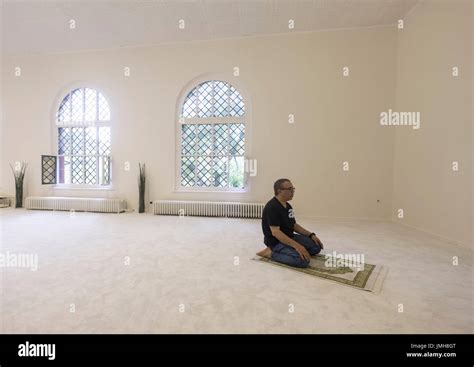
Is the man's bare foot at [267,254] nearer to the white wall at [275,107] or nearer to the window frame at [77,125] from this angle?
the white wall at [275,107]

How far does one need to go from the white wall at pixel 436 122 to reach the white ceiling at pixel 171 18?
30.4 inches

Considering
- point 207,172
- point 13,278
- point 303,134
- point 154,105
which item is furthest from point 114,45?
point 13,278

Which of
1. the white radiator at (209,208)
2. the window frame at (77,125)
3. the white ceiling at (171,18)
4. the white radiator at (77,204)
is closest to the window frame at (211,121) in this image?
the white radiator at (209,208)


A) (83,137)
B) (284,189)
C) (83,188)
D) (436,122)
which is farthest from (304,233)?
(83,137)

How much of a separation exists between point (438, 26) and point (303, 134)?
2.38 m

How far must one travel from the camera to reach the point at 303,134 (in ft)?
16.5

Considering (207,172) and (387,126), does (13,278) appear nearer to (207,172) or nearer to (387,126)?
(207,172)

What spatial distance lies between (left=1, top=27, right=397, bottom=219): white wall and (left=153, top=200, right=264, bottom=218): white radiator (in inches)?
11.1

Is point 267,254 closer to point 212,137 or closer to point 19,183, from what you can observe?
point 212,137

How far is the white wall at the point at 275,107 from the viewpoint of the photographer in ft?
15.8

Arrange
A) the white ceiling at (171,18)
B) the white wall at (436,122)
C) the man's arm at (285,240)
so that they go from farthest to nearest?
1. the white ceiling at (171,18)
2. the white wall at (436,122)
3. the man's arm at (285,240)

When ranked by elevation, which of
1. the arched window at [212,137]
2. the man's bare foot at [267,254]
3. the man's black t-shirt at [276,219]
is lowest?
the man's bare foot at [267,254]

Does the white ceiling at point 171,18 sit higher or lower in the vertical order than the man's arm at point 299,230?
higher

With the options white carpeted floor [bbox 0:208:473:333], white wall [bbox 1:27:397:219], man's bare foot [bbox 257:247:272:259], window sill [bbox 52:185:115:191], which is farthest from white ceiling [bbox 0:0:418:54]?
man's bare foot [bbox 257:247:272:259]
